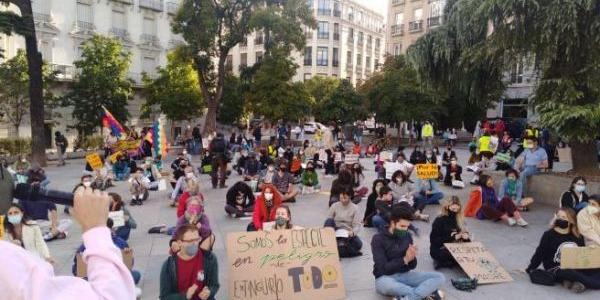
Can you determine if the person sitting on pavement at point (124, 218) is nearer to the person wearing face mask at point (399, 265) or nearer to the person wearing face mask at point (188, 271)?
the person wearing face mask at point (188, 271)

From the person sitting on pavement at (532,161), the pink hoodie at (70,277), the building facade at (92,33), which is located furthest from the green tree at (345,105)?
the pink hoodie at (70,277)

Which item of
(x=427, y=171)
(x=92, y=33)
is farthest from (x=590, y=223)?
(x=92, y=33)

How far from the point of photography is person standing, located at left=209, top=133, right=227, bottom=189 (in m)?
15.4

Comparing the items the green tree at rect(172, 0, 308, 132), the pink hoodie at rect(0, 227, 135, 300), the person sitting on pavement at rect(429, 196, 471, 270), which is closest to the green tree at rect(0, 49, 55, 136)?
the green tree at rect(172, 0, 308, 132)

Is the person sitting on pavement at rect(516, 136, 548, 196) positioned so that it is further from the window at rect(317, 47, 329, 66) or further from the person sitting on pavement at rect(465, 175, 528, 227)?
the window at rect(317, 47, 329, 66)

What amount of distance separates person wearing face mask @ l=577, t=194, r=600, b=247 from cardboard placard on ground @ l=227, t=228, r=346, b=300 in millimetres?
3850

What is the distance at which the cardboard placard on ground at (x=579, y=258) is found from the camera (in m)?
6.37

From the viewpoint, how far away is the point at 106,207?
1877 mm

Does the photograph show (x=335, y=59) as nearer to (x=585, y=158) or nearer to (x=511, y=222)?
(x=585, y=158)

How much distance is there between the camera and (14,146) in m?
25.0

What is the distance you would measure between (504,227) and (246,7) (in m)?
22.1

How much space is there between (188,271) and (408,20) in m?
47.8

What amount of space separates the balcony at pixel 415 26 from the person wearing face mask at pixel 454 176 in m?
35.0

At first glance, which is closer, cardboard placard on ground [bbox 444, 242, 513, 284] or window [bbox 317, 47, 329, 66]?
cardboard placard on ground [bbox 444, 242, 513, 284]
